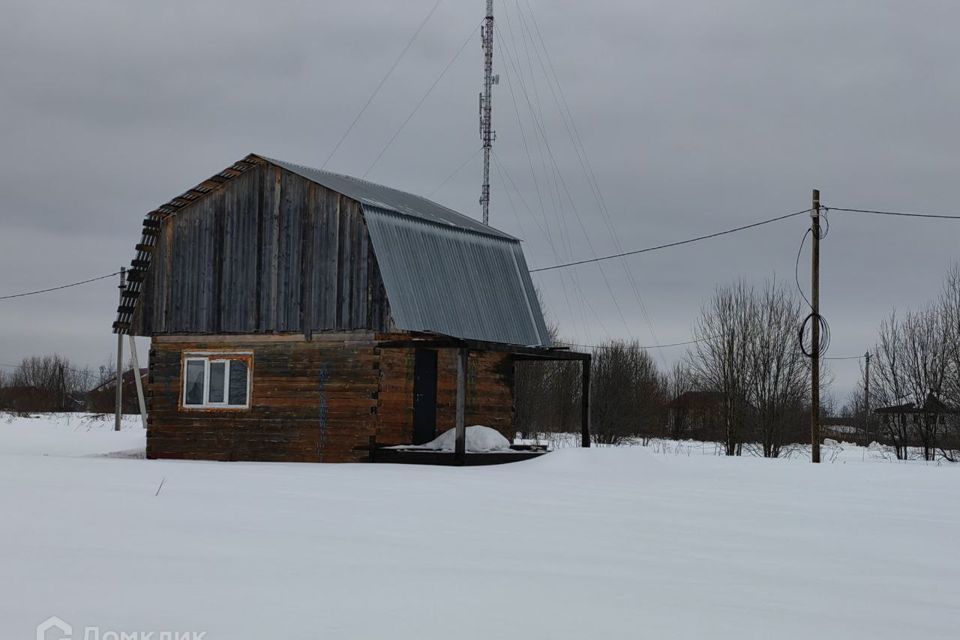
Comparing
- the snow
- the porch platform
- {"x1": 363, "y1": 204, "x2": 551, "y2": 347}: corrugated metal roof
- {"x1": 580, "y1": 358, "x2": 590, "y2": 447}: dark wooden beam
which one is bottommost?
the porch platform

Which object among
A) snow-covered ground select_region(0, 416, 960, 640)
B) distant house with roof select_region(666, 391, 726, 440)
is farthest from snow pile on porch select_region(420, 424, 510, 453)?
distant house with roof select_region(666, 391, 726, 440)

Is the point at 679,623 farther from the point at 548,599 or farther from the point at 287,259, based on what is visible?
the point at 287,259

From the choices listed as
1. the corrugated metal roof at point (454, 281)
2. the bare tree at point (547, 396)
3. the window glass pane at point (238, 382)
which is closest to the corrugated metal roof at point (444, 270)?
the corrugated metal roof at point (454, 281)

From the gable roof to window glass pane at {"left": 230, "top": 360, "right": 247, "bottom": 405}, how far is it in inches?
138

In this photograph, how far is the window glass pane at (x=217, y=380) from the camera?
23953 millimetres

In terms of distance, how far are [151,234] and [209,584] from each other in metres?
19.0

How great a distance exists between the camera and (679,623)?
22.1 ft

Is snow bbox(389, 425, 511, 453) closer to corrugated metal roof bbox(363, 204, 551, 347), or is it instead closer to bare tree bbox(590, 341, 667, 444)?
corrugated metal roof bbox(363, 204, 551, 347)

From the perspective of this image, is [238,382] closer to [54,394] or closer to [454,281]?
[454,281]

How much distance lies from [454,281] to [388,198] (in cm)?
321

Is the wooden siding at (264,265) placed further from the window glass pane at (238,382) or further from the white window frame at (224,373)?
the window glass pane at (238,382)

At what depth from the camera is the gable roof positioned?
883 inches

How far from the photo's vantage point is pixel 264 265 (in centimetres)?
2348

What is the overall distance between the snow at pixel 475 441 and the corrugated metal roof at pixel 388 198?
5176 millimetres
